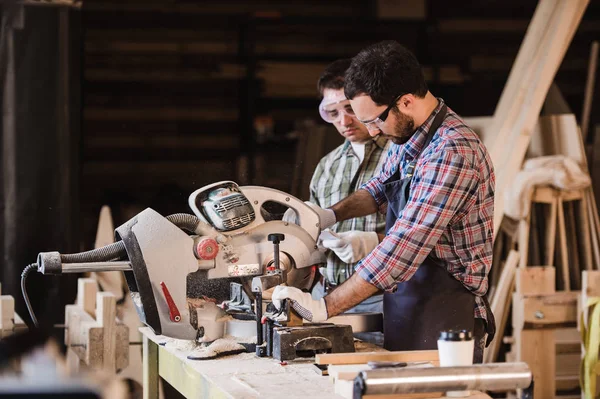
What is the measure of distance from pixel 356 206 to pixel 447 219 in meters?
0.66

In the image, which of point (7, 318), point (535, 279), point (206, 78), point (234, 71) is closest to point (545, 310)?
point (535, 279)

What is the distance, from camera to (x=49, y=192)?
4480mm

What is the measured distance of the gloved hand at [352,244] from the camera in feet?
11.3

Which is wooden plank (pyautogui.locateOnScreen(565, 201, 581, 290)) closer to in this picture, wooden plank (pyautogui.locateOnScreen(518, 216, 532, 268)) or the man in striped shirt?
wooden plank (pyautogui.locateOnScreen(518, 216, 532, 268))

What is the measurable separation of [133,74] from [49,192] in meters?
3.41

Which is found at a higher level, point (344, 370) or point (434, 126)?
point (434, 126)

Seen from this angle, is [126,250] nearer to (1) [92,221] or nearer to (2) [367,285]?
(2) [367,285]

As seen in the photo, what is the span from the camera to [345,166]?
3900 millimetres

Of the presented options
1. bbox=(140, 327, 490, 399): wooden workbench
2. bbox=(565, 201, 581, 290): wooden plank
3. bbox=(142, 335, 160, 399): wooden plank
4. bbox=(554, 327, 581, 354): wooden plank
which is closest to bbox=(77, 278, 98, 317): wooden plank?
bbox=(142, 335, 160, 399): wooden plank

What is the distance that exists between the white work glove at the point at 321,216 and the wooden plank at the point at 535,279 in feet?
6.12

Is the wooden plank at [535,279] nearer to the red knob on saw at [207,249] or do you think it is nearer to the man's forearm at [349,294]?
the man's forearm at [349,294]

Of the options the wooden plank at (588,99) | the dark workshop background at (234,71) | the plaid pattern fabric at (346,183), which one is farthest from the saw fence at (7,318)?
the wooden plank at (588,99)

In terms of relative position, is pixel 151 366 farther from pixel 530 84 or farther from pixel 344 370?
pixel 530 84

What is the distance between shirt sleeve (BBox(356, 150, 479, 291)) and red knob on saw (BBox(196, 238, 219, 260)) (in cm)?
49
